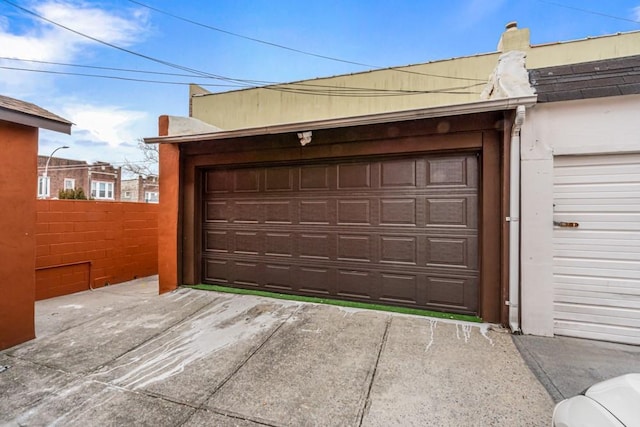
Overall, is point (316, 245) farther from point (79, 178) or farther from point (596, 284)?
point (79, 178)

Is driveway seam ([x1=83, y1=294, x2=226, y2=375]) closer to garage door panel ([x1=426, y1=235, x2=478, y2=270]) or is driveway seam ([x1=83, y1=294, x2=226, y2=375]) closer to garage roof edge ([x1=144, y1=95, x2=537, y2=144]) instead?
garage roof edge ([x1=144, y1=95, x2=537, y2=144])

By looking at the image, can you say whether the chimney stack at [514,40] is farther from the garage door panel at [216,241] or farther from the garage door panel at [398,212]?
the garage door panel at [216,241]

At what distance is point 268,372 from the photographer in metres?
2.52

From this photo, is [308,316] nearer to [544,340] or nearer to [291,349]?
[291,349]

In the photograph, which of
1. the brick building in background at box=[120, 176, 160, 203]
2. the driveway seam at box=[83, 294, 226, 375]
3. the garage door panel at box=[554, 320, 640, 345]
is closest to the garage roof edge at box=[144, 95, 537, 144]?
the garage door panel at box=[554, 320, 640, 345]

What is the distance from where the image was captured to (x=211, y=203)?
5090 mm

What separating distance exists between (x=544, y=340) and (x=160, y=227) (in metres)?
5.80

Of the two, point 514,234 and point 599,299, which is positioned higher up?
point 514,234

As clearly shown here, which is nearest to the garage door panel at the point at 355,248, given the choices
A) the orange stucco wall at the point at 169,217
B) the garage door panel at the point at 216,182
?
the garage door panel at the point at 216,182

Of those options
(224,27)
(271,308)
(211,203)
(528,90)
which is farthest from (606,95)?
(224,27)

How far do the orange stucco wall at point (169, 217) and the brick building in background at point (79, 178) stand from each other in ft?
72.7

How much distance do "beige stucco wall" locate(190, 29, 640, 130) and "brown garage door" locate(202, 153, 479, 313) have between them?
4756 mm

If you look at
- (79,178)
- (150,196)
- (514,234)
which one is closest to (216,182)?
(514,234)

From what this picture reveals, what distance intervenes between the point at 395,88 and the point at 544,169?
6.64 meters
